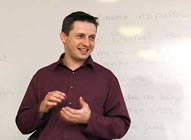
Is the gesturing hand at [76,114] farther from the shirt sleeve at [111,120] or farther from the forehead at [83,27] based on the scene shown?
the forehead at [83,27]

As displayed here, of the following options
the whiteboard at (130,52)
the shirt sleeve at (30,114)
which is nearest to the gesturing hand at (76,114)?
the shirt sleeve at (30,114)

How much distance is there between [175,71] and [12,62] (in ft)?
3.73

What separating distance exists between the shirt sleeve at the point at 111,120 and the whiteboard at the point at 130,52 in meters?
0.61

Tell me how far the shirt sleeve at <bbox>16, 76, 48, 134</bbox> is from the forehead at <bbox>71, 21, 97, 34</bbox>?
0.33 meters

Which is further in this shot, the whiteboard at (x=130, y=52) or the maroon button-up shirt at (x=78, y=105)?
the whiteboard at (x=130, y=52)

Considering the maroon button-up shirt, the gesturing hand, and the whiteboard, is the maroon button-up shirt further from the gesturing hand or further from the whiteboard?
the whiteboard

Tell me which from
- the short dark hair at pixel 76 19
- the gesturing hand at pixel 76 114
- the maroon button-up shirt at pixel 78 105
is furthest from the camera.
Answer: the short dark hair at pixel 76 19

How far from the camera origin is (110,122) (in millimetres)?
1244

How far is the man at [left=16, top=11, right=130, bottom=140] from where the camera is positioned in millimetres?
1258

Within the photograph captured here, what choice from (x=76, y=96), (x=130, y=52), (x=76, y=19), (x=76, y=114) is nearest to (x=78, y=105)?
(x=76, y=96)

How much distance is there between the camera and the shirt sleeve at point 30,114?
127cm

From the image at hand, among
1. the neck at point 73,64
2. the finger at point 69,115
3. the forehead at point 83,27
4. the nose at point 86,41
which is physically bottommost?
the finger at point 69,115

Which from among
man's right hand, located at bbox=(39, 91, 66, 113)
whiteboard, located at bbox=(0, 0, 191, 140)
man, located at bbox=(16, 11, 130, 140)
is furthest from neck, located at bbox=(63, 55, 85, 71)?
whiteboard, located at bbox=(0, 0, 191, 140)

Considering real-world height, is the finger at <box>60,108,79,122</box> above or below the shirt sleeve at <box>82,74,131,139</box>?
above
